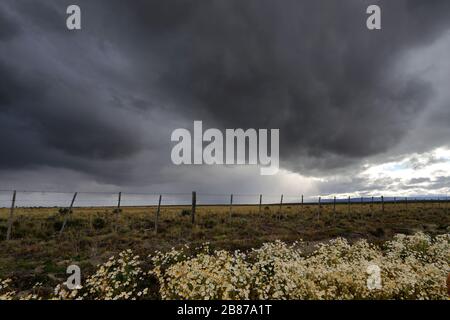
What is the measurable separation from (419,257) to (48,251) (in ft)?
52.6

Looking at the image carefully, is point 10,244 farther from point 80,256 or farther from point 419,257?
point 419,257

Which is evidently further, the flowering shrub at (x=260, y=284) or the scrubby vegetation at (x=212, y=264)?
the scrubby vegetation at (x=212, y=264)

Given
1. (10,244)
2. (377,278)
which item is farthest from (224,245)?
(10,244)

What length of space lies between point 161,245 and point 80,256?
3.51m

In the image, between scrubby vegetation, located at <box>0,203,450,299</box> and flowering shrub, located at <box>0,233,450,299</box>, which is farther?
scrubby vegetation, located at <box>0,203,450,299</box>

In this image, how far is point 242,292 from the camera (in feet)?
20.3

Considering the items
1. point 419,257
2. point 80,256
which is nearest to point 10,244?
point 80,256

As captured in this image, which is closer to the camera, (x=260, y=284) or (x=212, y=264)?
(x=260, y=284)

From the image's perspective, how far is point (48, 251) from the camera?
1180cm

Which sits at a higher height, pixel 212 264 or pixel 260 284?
pixel 212 264
